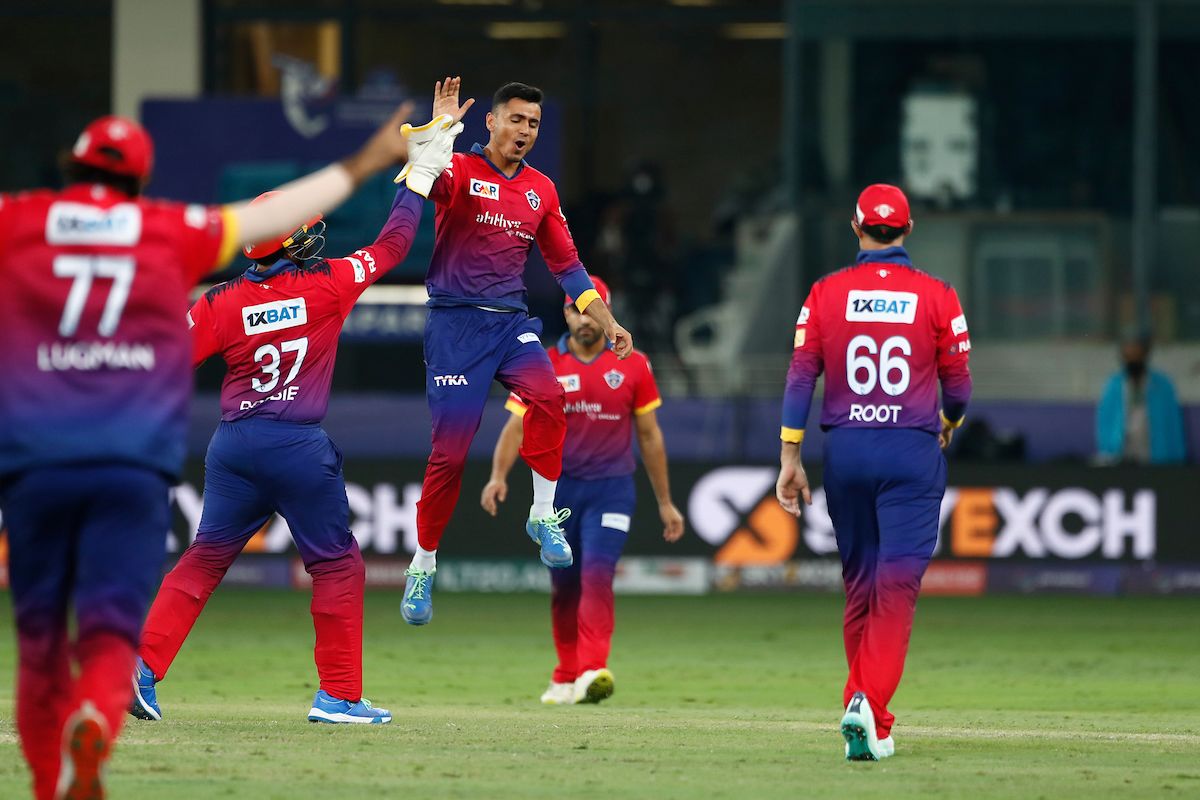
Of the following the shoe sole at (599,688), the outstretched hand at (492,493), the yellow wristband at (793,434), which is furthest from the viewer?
the outstretched hand at (492,493)

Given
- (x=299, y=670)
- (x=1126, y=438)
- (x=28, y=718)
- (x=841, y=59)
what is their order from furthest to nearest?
(x=841, y=59) < (x=1126, y=438) < (x=299, y=670) < (x=28, y=718)

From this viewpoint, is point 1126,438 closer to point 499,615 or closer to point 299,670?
point 499,615

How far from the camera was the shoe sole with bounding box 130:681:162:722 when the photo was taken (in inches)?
379

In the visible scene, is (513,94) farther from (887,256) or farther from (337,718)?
(337,718)

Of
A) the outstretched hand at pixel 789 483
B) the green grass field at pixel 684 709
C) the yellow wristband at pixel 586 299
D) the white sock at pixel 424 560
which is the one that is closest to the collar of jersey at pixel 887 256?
the outstretched hand at pixel 789 483

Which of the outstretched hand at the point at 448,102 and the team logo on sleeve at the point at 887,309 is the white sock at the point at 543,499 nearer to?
the outstretched hand at the point at 448,102

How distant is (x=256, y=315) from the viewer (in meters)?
9.55

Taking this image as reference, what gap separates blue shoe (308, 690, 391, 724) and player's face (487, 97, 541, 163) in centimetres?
276

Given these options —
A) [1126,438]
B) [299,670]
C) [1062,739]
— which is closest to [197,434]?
[299,670]

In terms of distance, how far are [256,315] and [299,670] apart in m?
5.06

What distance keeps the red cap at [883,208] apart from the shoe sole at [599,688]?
12.7 ft

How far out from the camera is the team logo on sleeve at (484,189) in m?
9.96

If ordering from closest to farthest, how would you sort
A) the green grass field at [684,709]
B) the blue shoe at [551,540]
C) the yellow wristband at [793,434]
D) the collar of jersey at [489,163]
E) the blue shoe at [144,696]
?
the green grass field at [684,709], the yellow wristband at [793,434], the blue shoe at [144,696], the collar of jersey at [489,163], the blue shoe at [551,540]

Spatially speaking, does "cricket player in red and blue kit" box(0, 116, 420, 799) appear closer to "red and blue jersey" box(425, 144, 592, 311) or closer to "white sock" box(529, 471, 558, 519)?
"red and blue jersey" box(425, 144, 592, 311)
